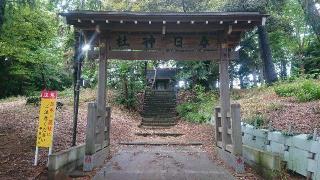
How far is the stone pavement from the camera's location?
25.4 feet

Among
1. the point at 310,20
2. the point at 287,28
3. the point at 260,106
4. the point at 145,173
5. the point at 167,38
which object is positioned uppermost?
the point at 287,28

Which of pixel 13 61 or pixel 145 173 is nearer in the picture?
pixel 145 173

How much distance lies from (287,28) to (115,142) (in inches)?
633

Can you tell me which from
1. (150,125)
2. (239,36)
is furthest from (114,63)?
(239,36)

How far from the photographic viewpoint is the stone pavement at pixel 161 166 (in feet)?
25.4

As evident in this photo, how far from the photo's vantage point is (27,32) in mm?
12547

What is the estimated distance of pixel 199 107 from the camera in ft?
71.1

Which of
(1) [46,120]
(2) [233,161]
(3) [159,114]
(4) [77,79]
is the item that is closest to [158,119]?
(3) [159,114]

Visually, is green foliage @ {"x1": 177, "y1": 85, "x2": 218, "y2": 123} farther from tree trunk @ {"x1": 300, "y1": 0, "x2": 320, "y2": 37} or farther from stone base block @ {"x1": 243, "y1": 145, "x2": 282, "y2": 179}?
stone base block @ {"x1": 243, "y1": 145, "x2": 282, "y2": 179}

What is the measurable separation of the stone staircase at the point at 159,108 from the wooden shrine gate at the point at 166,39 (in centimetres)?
969

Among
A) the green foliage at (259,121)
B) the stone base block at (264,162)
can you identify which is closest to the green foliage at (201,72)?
the green foliage at (259,121)

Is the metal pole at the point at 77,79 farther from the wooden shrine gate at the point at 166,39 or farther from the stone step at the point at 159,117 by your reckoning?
the stone step at the point at 159,117

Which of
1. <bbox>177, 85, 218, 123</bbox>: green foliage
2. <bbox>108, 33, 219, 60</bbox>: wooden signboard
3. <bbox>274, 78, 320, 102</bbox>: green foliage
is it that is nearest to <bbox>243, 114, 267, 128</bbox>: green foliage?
<bbox>108, 33, 219, 60</bbox>: wooden signboard

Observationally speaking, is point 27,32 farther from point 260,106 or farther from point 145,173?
point 260,106
